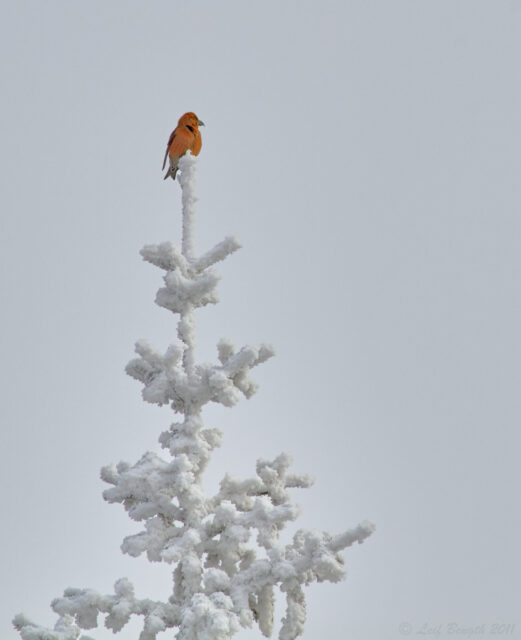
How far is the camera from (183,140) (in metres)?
8.59

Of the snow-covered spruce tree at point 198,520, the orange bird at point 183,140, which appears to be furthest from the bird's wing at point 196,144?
the snow-covered spruce tree at point 198,520

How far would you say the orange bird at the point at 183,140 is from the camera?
859 cm

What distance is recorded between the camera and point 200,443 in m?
7.25

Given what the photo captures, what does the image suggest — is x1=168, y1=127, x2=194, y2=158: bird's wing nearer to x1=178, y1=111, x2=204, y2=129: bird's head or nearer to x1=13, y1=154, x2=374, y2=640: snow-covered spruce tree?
x1=178, y1=111, x2=204, y2=129: bird's head

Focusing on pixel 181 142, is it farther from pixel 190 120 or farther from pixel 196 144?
pixel 190 120

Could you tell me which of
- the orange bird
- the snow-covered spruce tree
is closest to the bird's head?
the orange bird

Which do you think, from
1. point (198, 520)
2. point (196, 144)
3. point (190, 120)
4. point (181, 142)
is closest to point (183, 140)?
point (181, 142)

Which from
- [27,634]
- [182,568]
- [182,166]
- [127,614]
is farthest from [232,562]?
[182,166]

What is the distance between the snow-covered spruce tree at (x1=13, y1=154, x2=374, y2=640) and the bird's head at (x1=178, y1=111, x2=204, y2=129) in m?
1.63

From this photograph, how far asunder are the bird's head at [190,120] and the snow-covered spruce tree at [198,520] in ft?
5.35

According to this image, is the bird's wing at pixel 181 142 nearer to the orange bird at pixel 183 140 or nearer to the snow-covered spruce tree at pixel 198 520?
the orange bird at pixel 183 140

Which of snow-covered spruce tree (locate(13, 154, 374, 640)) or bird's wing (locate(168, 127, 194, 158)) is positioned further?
bird's wing (locate(168, 127, 194, 158))

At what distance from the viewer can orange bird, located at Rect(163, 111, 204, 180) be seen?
8.59 m

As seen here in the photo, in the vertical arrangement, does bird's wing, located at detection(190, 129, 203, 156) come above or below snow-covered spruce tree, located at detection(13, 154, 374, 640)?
above
